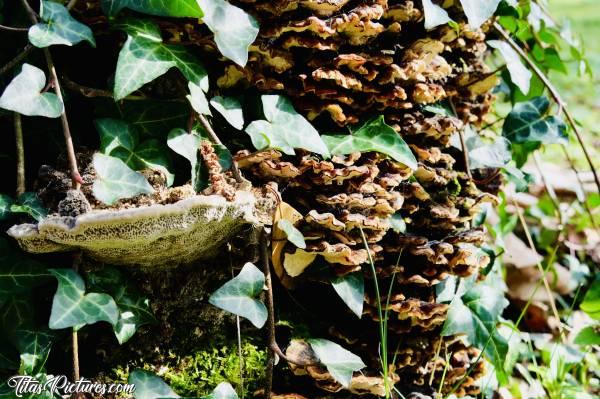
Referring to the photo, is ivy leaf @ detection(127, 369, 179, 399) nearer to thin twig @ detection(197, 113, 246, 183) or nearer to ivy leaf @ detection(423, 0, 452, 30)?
thin twig @ detection(197, 113, 246, 183)

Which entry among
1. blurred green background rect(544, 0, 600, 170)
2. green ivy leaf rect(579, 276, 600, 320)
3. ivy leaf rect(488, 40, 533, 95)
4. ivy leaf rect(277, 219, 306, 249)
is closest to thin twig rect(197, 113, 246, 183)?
ivy leaf rect(277, 219, 306, 249)

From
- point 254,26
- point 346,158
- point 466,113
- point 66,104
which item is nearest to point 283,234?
point 346,158

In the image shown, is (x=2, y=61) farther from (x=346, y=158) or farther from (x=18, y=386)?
(x=346, y=158)

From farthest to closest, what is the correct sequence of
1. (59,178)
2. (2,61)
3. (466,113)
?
(466,113) → (2,61) → (59,178)

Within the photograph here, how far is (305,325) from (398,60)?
31.4 inches

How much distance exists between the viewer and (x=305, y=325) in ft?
5.62

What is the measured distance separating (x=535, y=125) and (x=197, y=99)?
1166 millimetres

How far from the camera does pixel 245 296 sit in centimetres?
142

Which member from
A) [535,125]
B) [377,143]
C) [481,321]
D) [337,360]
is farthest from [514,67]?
[337,360]

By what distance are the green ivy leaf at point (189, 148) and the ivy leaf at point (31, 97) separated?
0.26 m

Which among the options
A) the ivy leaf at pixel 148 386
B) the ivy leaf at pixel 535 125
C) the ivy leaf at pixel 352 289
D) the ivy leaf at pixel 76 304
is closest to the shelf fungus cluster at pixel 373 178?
the ivy leaf at pixel 352 289

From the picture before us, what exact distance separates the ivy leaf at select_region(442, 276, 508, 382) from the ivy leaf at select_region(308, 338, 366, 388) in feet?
1.17

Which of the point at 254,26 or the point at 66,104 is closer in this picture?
the point at 254,26

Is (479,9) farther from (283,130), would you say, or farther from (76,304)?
(76,304)
